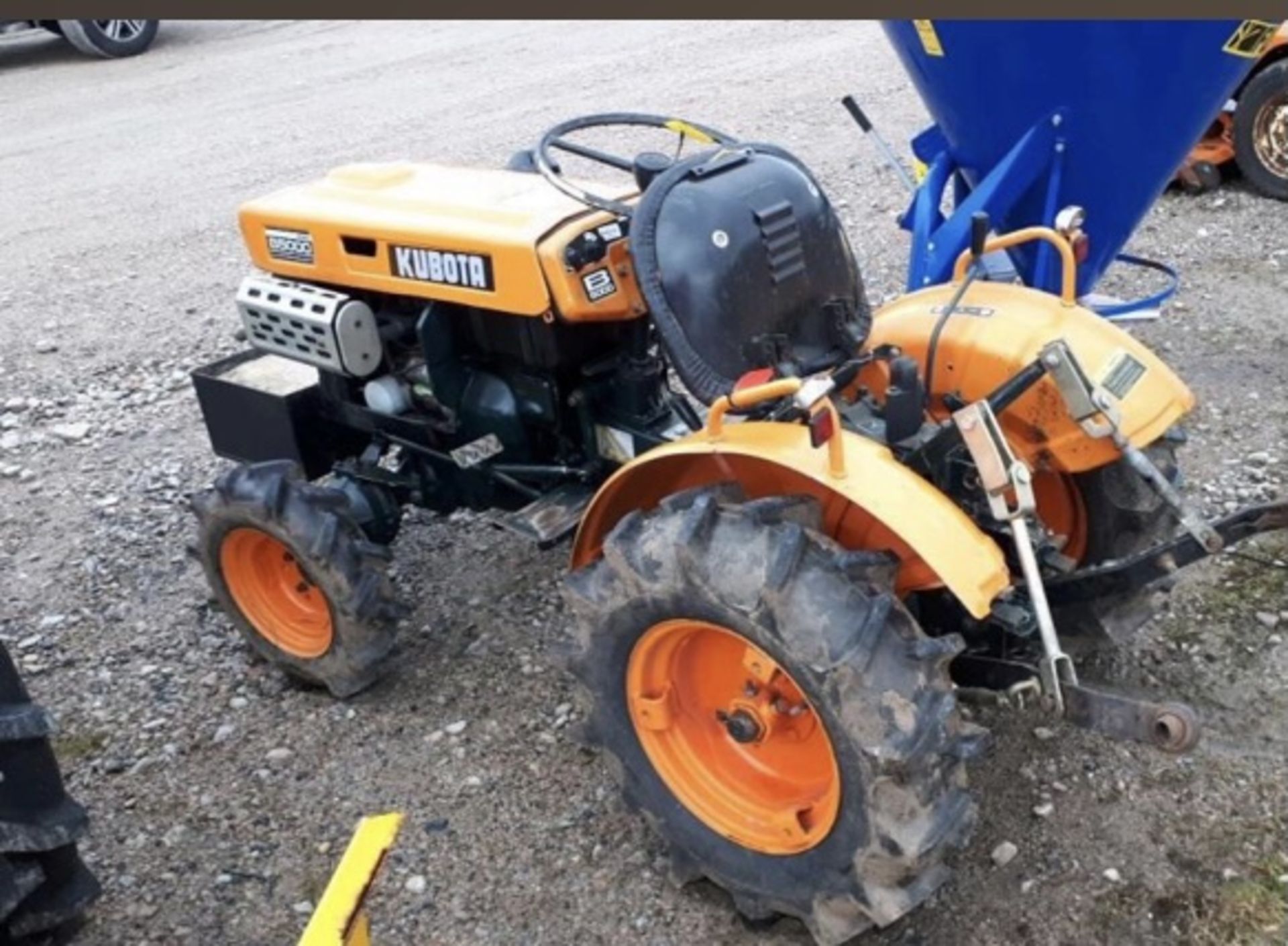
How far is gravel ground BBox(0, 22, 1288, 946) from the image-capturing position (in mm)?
2496

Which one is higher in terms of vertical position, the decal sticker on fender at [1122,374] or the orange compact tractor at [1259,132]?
the decal sticker on fender at [1122,374]

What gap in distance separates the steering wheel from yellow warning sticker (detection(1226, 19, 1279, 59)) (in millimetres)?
1626

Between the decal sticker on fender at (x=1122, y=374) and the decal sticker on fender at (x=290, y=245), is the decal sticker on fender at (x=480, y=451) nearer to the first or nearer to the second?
the decal sticker on fender at (x=290, y=245)

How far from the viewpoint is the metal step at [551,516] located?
9.42ft

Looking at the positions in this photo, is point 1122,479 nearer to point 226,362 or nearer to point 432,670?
point 432,670

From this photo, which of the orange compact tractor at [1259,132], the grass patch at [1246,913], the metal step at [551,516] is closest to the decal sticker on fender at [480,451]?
the metal step at [551,516]

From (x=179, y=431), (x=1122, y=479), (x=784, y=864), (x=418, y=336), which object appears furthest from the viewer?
(x=179, y=431)

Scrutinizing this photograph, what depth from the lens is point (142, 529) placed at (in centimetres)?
402

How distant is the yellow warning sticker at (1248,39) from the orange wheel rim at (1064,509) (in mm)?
1609

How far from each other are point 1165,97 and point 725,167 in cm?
172

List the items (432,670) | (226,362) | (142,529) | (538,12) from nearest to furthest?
(538,12)
(432,670)
(226,362)
(142,529)

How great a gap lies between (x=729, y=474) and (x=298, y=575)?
125cm

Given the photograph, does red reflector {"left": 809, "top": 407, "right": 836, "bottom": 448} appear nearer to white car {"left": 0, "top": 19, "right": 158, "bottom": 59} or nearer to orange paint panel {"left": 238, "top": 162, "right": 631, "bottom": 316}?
orange paint panel {"left": 238, "top": 162, "right": 631, "bottom": 316}

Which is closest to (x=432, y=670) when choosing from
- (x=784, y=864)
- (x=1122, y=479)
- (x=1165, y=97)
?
(x=784, y=864)
